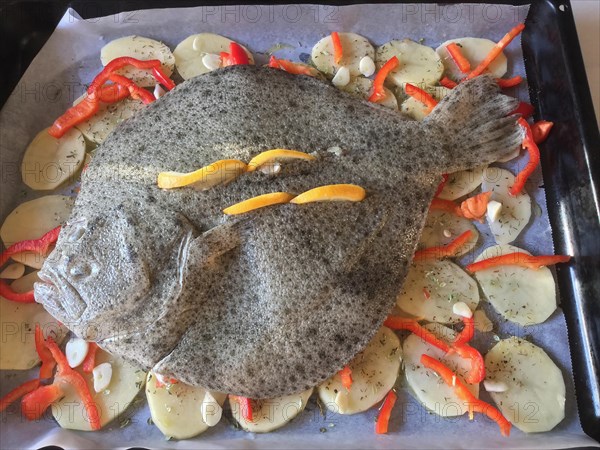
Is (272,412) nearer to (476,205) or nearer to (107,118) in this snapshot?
(476,205)

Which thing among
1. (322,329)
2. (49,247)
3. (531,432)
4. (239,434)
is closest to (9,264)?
(49,247)

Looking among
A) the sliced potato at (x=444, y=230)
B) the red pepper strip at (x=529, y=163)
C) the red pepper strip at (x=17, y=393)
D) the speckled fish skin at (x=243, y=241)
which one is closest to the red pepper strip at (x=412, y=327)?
the speckled fish skin at (x=243, y=241)

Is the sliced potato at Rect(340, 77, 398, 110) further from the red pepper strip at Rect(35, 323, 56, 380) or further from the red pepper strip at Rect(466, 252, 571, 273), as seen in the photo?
the red pepper strip at Rect(35, 323, 56, 380)

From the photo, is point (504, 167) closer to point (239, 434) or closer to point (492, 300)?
point (492, 300)

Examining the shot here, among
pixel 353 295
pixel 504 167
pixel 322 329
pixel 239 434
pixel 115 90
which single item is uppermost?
pixel 504 167

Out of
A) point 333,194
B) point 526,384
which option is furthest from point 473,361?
point 333,194

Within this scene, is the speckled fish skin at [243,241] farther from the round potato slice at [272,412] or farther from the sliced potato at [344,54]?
the sliced potato at [344,54]
